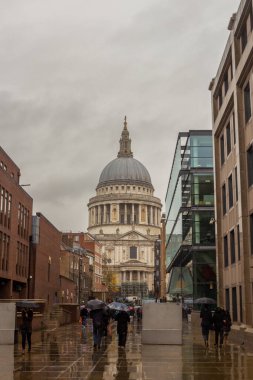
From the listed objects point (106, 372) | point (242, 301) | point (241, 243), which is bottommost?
point (106, 372)

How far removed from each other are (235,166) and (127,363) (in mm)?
17136

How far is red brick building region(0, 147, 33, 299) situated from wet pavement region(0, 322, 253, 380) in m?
21.9

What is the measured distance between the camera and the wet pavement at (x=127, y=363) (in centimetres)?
1573

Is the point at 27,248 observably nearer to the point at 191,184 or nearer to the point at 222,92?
the point at 191,184

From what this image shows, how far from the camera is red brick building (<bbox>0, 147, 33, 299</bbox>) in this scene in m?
46.2

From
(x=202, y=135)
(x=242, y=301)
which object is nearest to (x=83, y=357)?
(x=242, y=301)

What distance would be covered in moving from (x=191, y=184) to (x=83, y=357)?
3162 centimetres

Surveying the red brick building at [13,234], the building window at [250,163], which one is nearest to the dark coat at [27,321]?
the building window at [250,163]

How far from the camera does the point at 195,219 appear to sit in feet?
165

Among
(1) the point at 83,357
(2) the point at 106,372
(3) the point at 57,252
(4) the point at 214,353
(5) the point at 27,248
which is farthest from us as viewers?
(3) the point at 57,252

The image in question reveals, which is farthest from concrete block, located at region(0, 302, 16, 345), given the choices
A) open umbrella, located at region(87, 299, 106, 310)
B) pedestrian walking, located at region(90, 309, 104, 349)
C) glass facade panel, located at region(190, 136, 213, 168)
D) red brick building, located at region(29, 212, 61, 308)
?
red brick building, located at region(29, 212, 61, 308)

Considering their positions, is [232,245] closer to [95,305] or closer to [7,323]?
[95,305]

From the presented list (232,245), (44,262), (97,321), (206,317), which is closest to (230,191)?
(232,245)

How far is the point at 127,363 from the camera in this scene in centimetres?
1875
